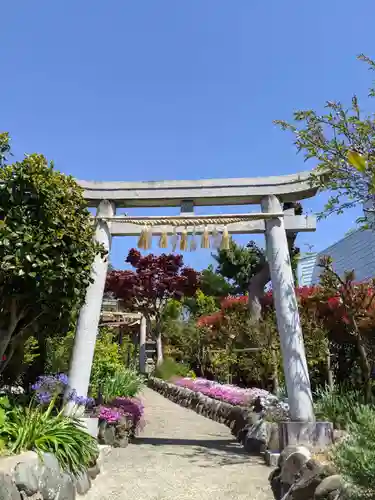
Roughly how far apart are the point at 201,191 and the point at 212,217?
46cm

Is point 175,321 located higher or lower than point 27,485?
higher

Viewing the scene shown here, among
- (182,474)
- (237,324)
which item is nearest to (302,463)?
(182,474)

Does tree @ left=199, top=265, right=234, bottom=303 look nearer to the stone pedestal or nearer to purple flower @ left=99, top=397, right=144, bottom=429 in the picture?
purple flower @ left=99, top=397, right=144, bottom=429

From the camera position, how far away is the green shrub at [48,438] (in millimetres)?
3875

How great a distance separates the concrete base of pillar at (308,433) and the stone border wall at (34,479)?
269 cm

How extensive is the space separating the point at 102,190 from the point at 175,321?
13503 mm

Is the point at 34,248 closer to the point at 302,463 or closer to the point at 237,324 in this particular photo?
the point at 302,463

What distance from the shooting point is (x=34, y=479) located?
138 inches

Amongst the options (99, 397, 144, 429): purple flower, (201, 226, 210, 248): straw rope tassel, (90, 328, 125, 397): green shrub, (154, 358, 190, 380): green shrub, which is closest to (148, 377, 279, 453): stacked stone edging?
(99, 397, 144, 429): purple flower

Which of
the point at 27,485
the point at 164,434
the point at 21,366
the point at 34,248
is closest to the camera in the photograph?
the point at 27,485

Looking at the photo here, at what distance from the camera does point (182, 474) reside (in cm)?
510

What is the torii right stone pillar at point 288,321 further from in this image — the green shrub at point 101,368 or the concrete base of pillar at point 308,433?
the green shrub at point 101,368

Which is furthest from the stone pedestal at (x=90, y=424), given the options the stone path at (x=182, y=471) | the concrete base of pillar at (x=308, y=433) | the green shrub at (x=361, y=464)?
the green shrub at (x=361, y=464)

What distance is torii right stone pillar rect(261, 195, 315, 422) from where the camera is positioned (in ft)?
18.7
